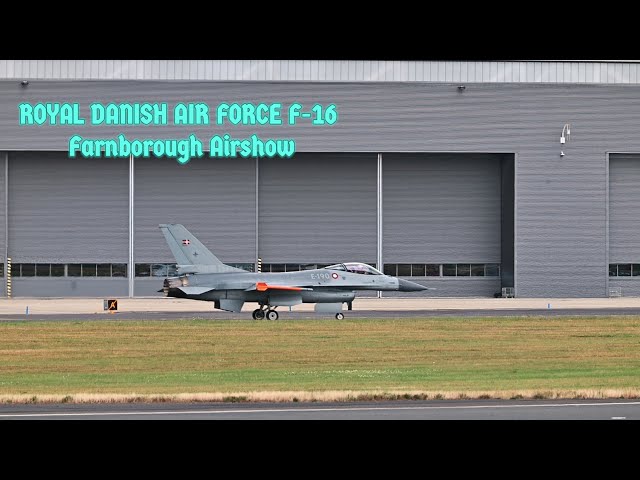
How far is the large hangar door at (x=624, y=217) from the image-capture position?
70.4 metres

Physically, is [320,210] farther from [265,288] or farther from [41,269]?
[265,288]

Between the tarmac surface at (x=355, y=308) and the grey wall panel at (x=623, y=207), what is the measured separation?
4.18 meters

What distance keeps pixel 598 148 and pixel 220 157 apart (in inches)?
953

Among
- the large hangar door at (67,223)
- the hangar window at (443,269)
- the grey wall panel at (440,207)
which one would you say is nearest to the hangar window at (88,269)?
the large hangar door at (67,223)

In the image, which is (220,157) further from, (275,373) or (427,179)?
(275,373)

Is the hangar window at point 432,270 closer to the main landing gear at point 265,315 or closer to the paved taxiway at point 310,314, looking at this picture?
the paved taxiway at point 310,314

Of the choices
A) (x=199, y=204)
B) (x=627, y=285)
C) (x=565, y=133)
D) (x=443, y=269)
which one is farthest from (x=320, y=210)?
(x=627, y=285)

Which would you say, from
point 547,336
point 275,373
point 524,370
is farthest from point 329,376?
point 547,336

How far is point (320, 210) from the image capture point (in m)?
70.4

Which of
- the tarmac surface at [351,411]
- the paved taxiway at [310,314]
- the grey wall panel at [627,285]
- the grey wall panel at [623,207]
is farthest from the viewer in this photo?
the grey wall panel at [627,285]

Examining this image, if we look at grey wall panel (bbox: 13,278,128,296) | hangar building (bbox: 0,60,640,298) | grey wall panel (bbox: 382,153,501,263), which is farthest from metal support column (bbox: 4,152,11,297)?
grey wall panel (bbox: 382,153,501,263)

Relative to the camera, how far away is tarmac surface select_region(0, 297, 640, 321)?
166 feet

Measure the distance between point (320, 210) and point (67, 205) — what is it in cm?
1631

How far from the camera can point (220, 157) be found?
68.7 meters
